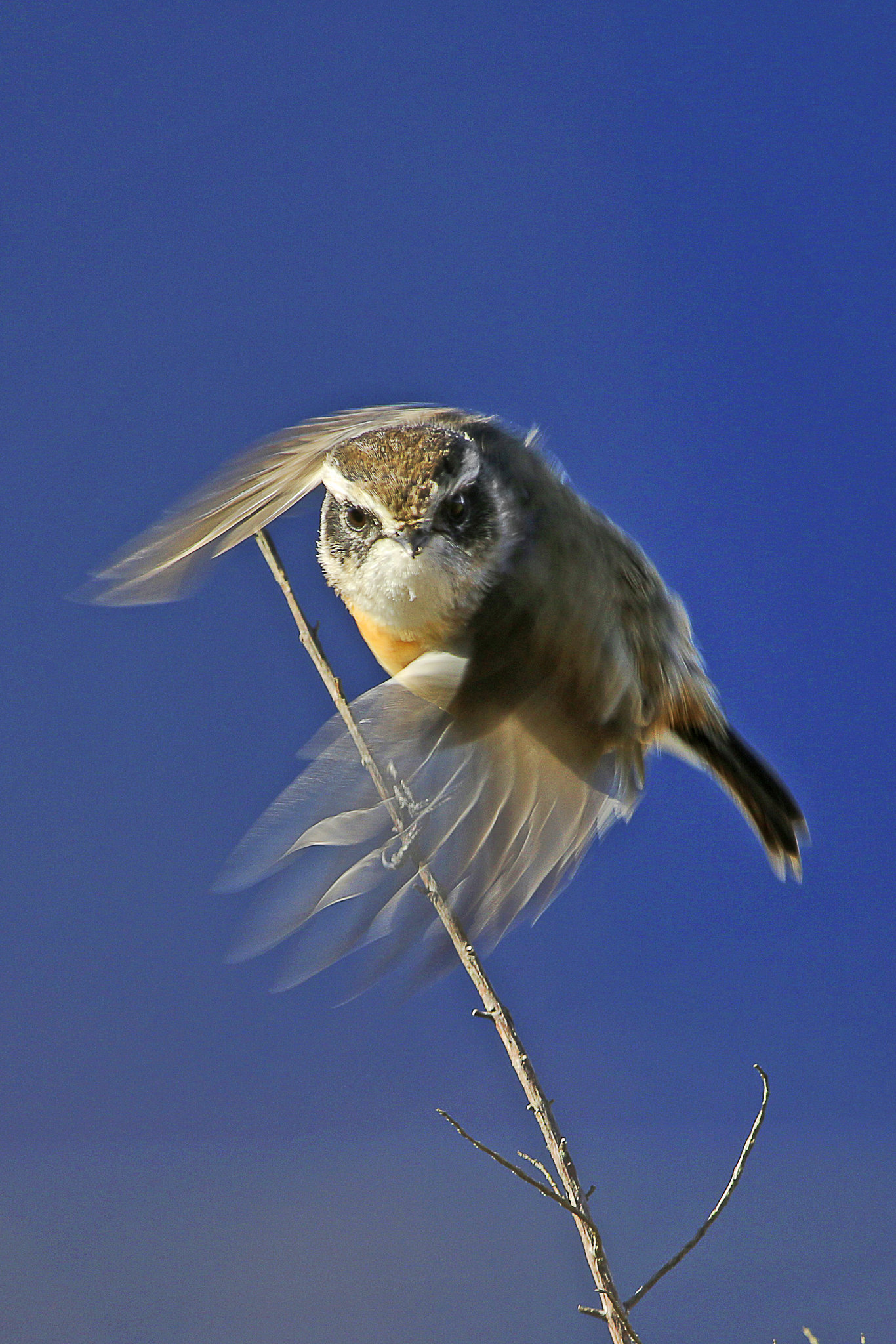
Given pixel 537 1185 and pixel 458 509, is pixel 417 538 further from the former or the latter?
pixel 537 1185

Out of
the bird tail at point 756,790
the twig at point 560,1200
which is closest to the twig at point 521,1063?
the twig at point 560,1200

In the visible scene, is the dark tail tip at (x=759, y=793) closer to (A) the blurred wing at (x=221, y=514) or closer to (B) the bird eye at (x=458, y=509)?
(B) the bird eye at (x=458, y=509)

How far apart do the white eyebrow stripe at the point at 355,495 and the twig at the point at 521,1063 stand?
30 centimetres

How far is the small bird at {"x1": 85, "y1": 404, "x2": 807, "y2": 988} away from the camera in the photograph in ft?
5.30

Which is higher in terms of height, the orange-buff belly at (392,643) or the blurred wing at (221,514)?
the blurred wing at (221,514)

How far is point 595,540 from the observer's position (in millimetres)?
1865

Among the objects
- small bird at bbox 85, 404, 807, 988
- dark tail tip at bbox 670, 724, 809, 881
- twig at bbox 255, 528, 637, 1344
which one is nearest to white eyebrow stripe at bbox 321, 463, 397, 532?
small bird at bbox 85, 404, 807, 988

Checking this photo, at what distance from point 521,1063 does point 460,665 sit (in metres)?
0.66

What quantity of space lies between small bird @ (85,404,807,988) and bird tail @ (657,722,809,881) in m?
0.13

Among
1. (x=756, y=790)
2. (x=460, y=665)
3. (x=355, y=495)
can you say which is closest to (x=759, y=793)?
(x=756, y=790)

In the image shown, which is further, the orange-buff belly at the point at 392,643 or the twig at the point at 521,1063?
the orange-buff belly at the point at 392,643

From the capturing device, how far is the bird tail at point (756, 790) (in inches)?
79.7

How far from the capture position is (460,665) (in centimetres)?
175

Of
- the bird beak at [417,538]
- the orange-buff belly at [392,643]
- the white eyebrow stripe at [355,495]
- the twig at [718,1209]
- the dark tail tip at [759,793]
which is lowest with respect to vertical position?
the twig at [718,1209]
